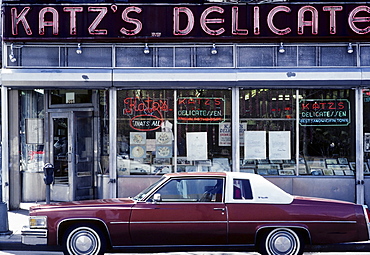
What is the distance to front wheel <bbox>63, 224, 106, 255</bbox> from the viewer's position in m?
7.75

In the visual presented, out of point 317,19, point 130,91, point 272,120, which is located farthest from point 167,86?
point 317,19

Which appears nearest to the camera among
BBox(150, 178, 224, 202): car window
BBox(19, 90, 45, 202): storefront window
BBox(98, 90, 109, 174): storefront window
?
BBox(150, 178, 224, 202): car window

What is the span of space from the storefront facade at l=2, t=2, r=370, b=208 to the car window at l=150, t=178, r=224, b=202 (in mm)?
4823

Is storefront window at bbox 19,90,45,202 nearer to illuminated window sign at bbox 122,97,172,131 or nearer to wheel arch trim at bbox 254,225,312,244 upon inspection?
illuminated window sign at bbox 122,97,172,131

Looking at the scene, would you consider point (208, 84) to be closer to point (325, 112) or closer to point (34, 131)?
point (325, 112)

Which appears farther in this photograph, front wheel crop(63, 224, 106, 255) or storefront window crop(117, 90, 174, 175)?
storefront window crop(117, 90, 174, 175)

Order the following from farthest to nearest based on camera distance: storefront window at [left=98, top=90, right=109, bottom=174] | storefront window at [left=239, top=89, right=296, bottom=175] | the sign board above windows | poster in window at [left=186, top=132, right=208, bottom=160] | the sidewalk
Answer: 1. storefront window at [left=98, top=90, right=109, bottom=174]
2. poster in window at [left=186, top=132, right=208, bottom=160]
3. storefront window at [left=239, top=89, right=296, bottom=175]
4. the sign board above windows
5. the sidewalk

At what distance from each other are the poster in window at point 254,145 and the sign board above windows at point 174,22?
92.9 inches

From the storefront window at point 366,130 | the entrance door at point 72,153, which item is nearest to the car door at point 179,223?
the entrance door at point 72,153

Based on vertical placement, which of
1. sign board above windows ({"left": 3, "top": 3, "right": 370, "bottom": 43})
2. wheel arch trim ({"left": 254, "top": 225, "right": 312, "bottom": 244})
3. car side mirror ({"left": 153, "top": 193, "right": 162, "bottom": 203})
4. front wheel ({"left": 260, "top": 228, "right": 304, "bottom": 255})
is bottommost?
front wheel ({"left": 260, "top": 228, "right": 304, "bottom": 255})

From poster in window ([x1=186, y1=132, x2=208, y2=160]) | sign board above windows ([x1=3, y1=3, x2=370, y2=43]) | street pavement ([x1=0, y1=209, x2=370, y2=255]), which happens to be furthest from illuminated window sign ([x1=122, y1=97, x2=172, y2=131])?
street pavement ([x1=0, y1=209, x2=370, y2=255])

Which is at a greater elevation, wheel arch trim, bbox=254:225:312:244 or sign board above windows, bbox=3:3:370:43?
sign board above windows, bbox=3:3:370:43

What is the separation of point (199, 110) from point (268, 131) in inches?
71.5

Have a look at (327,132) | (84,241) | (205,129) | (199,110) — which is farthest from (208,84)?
(84,241)
